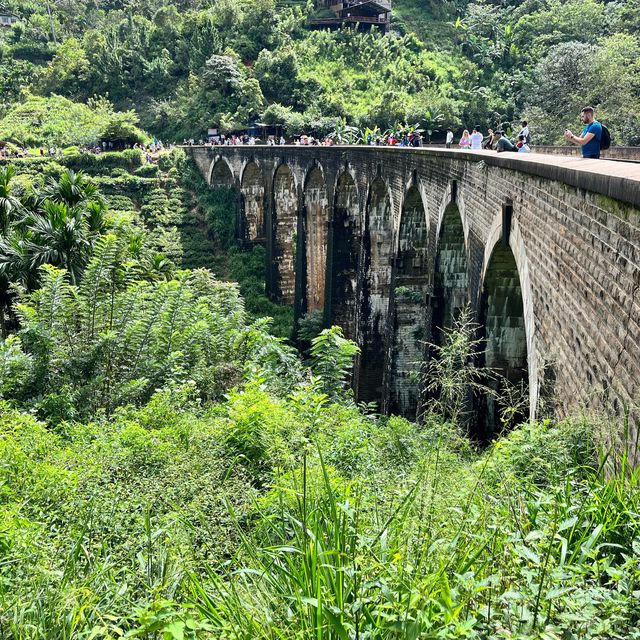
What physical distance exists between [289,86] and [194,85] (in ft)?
26.6

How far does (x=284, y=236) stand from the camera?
33.2m

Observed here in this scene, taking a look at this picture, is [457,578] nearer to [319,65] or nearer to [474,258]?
[474,258]

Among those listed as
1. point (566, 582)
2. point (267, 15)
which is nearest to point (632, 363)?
point (566, 582)

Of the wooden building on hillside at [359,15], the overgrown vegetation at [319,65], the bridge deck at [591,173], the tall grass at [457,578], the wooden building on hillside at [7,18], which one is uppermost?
the wooden building on hillside at [7,18]

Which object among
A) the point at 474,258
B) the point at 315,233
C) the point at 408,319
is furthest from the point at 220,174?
the point at 474,258

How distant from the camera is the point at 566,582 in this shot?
9.43 feet

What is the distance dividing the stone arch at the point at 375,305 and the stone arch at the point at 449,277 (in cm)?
539

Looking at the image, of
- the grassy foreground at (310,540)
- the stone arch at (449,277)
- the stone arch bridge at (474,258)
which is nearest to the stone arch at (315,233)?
the stone arch bridge at (474,258)

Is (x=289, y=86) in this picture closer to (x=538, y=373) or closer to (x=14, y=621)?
(x=538, y=373)

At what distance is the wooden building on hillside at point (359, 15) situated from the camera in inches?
2457

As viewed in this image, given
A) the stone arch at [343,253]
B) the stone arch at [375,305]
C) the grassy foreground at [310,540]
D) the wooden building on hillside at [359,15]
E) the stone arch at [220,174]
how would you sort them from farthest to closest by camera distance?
1. the wooden building on hillside at [359,15]
2. the stone arch at [220,174]
3. the stone arch at [343,253]
4. the stone arch at [375,305]
5. the grassy foreground at [310,540]

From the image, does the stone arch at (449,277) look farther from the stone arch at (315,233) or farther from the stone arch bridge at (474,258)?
the stone arch at (315,233)

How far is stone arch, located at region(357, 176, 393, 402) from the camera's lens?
66.7 feet

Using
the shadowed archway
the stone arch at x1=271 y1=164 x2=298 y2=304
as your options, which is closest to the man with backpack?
the shadowed archway
